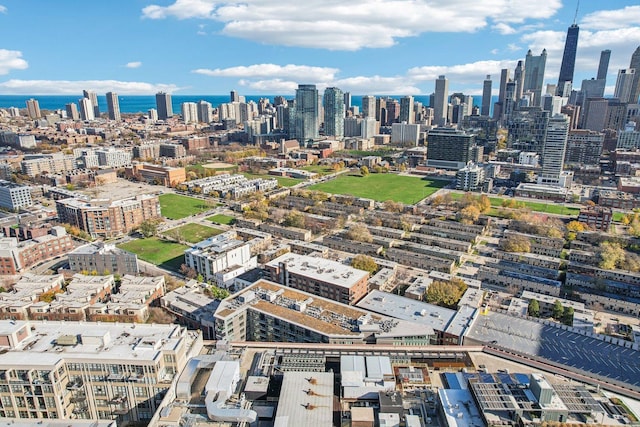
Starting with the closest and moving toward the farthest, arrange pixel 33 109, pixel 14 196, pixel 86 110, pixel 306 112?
pixel 14 196 < pixel 306 112 < pixel 33 109 < pixel 86 110

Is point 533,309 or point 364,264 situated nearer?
point 533,309

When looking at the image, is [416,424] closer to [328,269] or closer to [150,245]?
[328,269]

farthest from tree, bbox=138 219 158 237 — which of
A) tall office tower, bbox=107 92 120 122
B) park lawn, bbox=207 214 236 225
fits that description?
tall office tower, bbox=107 92 120 122

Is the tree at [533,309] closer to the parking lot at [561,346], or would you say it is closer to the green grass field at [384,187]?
the parking lot at [561,346]

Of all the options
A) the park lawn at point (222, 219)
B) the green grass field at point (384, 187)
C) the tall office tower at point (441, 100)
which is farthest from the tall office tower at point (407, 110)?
the park lawn at point (222, 219)

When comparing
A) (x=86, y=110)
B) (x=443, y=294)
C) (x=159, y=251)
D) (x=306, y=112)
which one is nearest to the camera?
(x=443, y=294)

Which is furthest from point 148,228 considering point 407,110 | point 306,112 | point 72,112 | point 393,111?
point 72,112

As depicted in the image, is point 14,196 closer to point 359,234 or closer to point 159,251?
point 159,251
